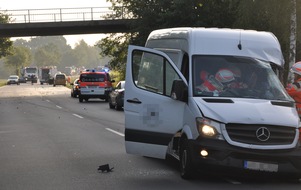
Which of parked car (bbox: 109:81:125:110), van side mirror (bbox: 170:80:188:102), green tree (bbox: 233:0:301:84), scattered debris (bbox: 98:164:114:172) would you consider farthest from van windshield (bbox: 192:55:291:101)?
parked car (bbox: 109:81:125:110)

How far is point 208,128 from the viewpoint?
25.8ft

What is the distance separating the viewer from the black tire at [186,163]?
812 cm

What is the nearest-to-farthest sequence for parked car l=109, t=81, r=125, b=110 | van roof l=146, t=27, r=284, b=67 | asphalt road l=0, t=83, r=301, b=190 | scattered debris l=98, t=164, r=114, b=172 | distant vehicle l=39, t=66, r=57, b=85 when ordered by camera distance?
asphalt road l=0, t=83, r=301, b=190, van roof l=146, t=27, r=284, b=67, scattered debris l=98, t=164, r=114, b=172, parked car l=109, t=81, r=125, b=110, distant vehicle l=39, t=66, r=57, b=85

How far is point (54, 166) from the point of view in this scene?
32.5 feet

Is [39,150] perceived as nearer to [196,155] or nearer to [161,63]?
[161,63]

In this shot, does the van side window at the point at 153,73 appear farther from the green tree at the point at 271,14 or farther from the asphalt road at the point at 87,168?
the green tree at the point at 271,14

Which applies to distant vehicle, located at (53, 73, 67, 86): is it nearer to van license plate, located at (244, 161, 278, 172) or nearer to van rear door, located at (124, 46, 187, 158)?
van rear door, located at (124, 46, 187, 158)

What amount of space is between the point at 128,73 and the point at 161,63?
544 millimetres

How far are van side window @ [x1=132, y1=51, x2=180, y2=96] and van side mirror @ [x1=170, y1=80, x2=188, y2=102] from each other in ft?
1.46

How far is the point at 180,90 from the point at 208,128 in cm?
80

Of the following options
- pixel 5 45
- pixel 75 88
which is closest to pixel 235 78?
pixel 75 88

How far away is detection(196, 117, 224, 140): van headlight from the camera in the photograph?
7801 mm

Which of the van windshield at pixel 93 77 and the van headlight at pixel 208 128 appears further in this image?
the van windshield at pixel 93 77

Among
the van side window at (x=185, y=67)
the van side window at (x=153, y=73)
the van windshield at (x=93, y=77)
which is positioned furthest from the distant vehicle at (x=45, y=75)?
the van side window at (x=185, y=67)
